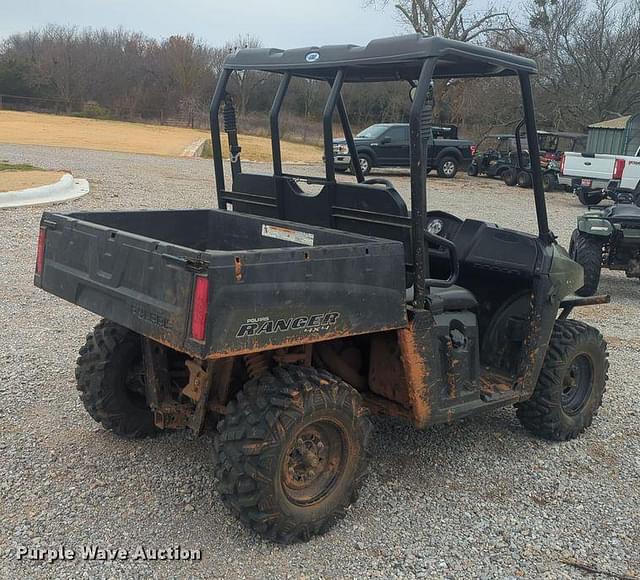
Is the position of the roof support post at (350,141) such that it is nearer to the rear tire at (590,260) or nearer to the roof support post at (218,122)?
the roof support post at (218,122)

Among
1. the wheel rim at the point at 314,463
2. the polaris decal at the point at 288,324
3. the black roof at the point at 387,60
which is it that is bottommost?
the wheel rim at the point at 314,463

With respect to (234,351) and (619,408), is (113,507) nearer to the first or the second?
(234,351)

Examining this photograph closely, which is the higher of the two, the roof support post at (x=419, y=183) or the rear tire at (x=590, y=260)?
the roof support post at (x=419, y=183)

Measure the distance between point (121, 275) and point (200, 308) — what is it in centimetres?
60

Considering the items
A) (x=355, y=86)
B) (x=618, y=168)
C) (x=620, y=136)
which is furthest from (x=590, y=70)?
(x=355, y=86)

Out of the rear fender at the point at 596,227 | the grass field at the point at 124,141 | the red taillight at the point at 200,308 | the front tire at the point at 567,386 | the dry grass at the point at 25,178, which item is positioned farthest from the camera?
the grass field at the point at 124,141

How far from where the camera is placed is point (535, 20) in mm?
36219

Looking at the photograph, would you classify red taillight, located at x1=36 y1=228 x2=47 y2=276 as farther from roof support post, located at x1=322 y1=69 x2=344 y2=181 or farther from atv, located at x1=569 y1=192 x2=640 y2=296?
atv, located at x1=569 y1=192 x2=640 y2=296

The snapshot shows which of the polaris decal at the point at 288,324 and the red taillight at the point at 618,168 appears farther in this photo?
the red taillight at the point at 618,168

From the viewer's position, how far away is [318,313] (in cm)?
298

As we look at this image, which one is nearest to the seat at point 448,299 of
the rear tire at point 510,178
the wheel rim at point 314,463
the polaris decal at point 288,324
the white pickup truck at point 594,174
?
the polaris decal at point 288,324

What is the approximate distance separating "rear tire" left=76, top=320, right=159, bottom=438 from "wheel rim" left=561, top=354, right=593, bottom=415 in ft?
8.21

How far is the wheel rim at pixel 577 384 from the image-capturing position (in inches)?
173

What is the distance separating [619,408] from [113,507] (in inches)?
137
